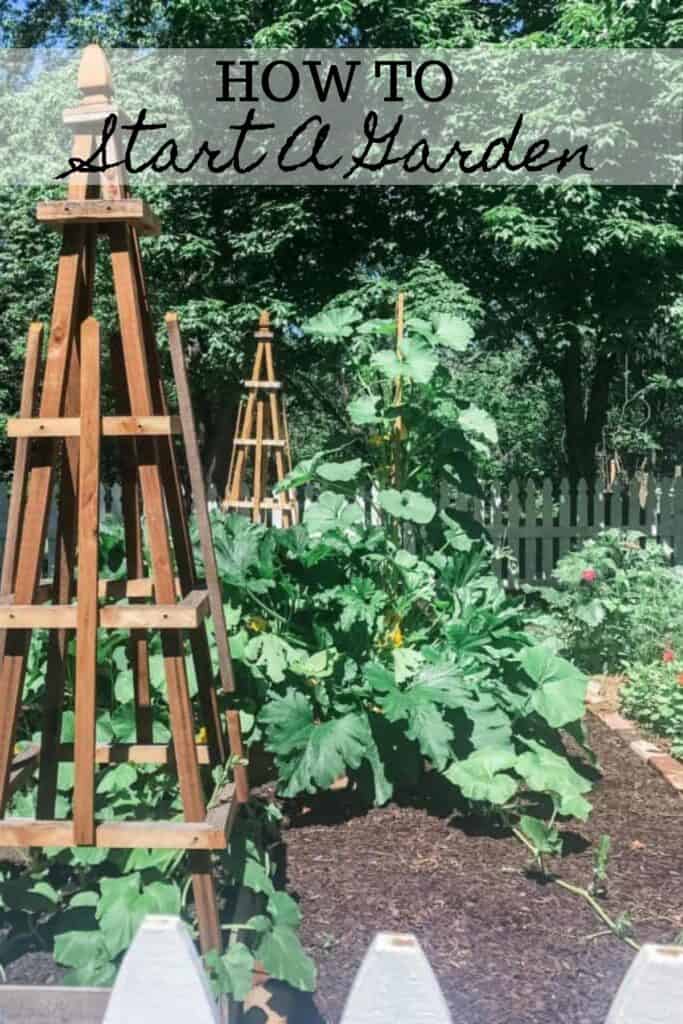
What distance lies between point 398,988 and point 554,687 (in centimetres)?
261

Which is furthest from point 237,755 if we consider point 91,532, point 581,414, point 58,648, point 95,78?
point 581,414

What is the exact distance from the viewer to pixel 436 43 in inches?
432

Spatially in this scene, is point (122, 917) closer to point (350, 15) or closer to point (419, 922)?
point (419, 922)

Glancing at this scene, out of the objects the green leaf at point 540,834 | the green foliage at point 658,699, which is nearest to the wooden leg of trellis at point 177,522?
the green leaf at point 540,834

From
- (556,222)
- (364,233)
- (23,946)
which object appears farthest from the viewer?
(364,233)

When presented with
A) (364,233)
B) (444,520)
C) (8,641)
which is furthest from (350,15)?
(8,641)

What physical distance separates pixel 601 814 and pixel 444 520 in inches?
52.8

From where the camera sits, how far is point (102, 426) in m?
2.09

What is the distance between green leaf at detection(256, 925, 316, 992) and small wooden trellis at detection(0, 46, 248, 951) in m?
0.11

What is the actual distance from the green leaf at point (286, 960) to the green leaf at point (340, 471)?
211 cm

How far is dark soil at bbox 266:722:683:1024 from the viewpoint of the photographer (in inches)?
88.5

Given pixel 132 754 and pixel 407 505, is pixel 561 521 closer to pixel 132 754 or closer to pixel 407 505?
pixel 407 505

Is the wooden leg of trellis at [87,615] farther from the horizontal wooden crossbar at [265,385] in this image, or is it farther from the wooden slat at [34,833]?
the horizontal wooden crossbar at [265,385]

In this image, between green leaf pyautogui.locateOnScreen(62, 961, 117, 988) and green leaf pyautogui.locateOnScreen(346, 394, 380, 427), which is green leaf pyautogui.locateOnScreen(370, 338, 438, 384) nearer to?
green leaf pyautogui.locateOnScreen(346, 394, 380, 427)
